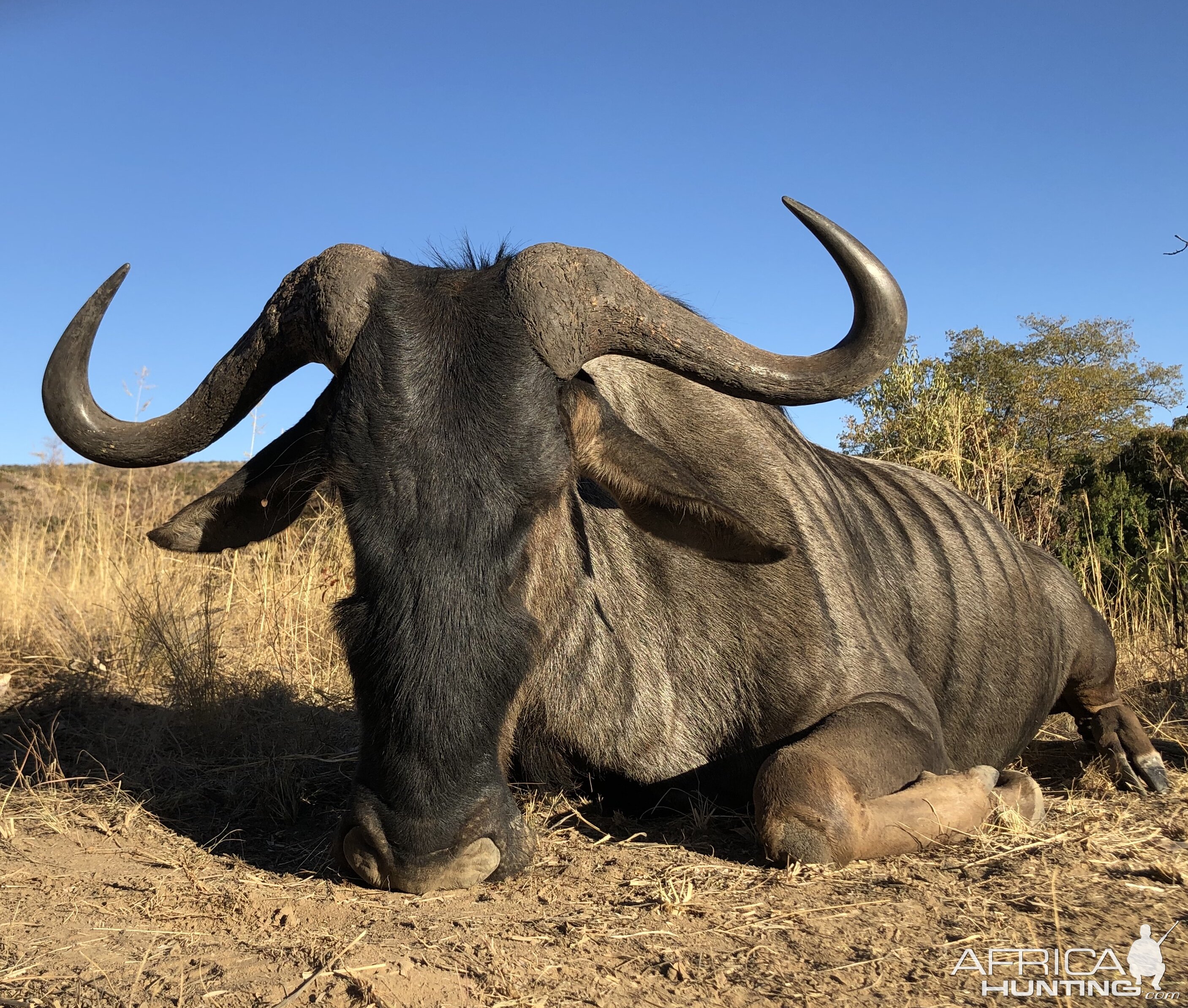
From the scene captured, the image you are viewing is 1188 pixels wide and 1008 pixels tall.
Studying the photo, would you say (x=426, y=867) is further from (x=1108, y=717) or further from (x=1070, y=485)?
(x=1070, y=485)

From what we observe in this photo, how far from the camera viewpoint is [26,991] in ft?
7.80

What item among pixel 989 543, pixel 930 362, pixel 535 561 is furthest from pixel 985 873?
pixel 930 362

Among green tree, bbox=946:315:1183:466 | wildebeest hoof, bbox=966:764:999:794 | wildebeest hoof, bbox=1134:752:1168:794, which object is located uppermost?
green tree, bbox=946:315:1183:466

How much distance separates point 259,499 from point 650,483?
1.47 metres

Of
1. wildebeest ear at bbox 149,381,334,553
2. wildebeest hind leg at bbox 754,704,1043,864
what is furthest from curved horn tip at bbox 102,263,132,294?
wildebeest hind leg at bbox 754,704,1043,864

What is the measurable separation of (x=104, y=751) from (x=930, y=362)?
13426 mm

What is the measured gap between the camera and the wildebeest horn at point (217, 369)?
3.36m

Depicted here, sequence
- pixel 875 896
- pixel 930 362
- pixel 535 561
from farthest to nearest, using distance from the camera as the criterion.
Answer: pixel 930 362 < pixel 535 561 < pixel 875 896

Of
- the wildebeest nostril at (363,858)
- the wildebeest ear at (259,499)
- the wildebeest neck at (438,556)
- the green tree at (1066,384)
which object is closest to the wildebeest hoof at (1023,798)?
the wildebeest neck at (438,556)

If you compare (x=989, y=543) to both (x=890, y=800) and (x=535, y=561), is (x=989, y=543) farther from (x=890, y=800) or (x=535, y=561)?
(x=535, y=561)

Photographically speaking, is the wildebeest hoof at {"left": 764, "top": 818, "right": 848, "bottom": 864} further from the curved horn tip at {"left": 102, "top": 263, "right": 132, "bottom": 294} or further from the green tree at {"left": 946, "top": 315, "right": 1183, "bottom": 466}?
the green tree at {"left": 946, "top": 315, "right": 1183, "bottom": 466}

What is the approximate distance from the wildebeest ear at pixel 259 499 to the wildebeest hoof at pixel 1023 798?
2761 mm

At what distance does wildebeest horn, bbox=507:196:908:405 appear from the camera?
3.30 m

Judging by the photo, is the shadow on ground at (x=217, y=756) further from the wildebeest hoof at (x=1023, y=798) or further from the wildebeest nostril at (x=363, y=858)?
the wildebeest hoof at (x=1023, y=798)
